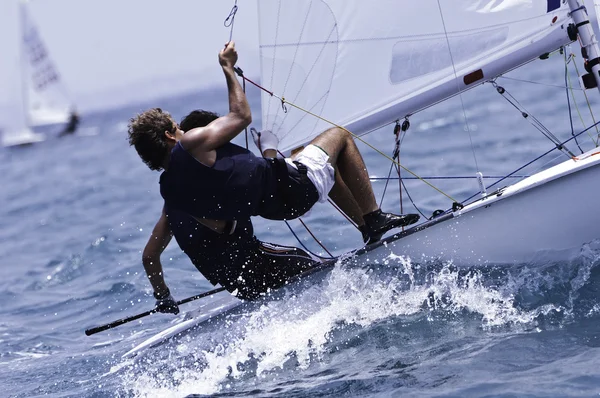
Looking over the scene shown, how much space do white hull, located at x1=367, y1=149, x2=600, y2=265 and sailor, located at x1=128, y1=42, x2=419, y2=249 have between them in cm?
13

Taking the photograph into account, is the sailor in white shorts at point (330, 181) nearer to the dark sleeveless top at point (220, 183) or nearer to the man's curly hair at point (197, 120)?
the dark sleeveless top at point (220, 183)

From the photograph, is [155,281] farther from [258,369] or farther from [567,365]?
[567,365]

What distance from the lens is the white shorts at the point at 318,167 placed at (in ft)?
12.0

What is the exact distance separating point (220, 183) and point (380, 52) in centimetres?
96

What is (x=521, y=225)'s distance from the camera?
3.61 metres

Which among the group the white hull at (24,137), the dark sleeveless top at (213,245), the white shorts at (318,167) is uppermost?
the white hull at (24,137)

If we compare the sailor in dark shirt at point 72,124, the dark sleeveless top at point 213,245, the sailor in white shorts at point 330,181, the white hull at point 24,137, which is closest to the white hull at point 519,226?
the sailor in white shorts at point 330,181

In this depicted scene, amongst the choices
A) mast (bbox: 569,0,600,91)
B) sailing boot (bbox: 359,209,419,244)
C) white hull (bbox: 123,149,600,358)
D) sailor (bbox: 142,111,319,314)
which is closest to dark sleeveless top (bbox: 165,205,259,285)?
sailor (bbox: 142,111,319,314)

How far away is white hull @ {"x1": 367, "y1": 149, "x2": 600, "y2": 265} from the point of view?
11.5 ft

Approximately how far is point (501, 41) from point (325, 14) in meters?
0.76

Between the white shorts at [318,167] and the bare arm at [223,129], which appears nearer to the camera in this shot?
the bare arm at [223,129]

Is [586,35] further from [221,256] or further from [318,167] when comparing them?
[221,256]

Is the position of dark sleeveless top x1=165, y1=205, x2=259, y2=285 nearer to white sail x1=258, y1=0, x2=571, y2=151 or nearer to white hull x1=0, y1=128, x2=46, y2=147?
white sail x1=258, y1=0, x2=571, y2=151

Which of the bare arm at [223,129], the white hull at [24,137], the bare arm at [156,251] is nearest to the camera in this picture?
the bare arm at [223,129]
